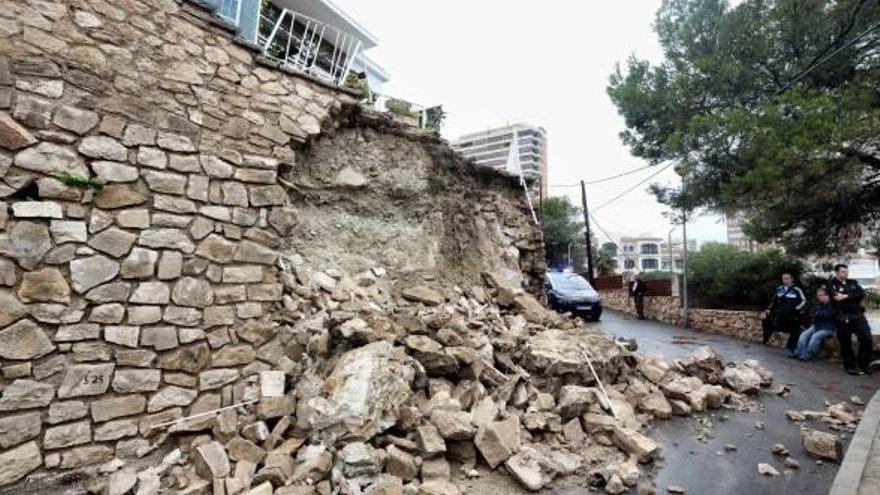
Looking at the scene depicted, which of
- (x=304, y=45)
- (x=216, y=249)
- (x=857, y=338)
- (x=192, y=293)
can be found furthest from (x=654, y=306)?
(x=192, y=293)

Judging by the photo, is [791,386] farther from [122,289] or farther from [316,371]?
[122,289]

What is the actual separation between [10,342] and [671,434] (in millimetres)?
5891

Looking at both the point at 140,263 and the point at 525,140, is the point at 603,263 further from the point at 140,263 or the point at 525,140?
the point at 140,263

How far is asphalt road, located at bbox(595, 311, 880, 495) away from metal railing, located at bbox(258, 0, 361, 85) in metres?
5.54

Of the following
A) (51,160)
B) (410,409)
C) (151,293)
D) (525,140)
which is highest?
(525,140)

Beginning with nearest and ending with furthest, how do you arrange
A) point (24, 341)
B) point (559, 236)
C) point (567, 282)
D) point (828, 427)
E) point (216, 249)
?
point (24, 341) → point (216, 249) → point (828, 427) → point (567, 282) → point (559, 236)

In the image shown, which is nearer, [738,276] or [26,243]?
[26,243]

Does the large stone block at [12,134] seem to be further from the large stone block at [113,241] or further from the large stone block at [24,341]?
the large stone block at [24,341]

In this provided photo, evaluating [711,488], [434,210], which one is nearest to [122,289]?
[434,210]

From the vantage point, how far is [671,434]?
177 inches

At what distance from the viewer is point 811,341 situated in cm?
764

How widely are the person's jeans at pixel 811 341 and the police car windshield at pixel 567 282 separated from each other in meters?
5.66

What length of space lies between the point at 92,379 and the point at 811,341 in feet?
34.5

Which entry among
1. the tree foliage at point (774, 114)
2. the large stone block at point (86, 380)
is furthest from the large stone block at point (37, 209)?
the tree foliage at point (774, 114)
